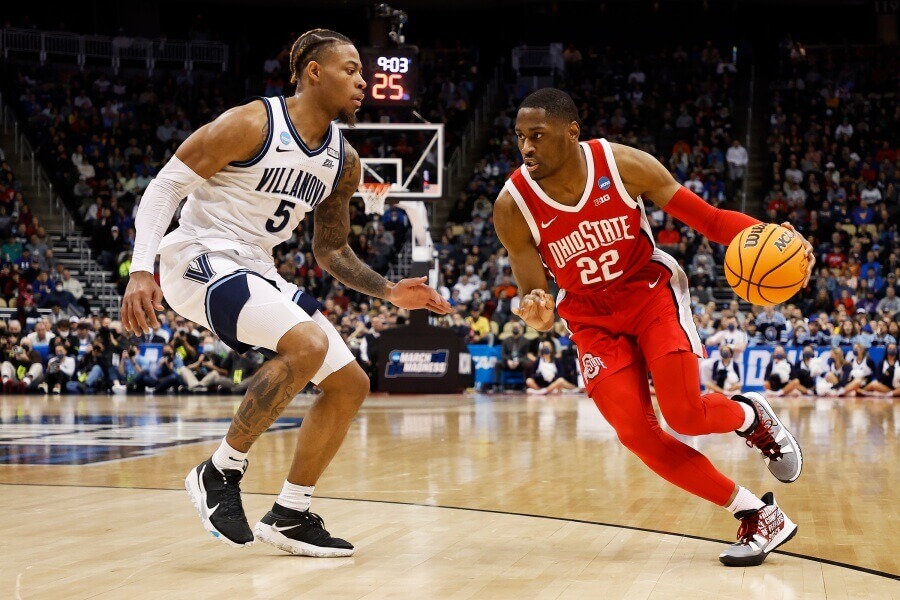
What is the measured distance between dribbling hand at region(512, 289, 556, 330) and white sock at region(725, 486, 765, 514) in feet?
3.46

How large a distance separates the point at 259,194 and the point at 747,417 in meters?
2.29

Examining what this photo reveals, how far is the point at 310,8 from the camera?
A: 30.7 m

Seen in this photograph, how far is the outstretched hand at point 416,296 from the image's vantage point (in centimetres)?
464

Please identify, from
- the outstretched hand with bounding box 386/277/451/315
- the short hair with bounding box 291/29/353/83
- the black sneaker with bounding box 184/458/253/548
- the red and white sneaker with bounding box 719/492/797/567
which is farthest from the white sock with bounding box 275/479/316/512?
the short hair with bounding box 291/29/353/83

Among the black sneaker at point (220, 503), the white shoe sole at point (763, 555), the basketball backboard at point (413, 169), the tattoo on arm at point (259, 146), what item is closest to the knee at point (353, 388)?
the black sneaker at point (220, 503)

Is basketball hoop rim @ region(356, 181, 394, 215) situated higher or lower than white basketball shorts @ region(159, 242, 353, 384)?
higher

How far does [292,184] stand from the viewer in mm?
4590

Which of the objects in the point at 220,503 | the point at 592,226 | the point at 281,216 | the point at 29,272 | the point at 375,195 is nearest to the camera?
the point at 220,503

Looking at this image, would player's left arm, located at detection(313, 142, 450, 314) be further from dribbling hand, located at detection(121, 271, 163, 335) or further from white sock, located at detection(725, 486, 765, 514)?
white sock, located at detection(725, 486, 765, 514)

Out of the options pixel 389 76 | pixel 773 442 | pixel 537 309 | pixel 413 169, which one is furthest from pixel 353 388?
pixel 413 169

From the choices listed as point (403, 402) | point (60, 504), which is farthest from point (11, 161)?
point (60, 504)

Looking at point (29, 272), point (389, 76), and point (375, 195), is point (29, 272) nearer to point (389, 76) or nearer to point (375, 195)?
point (375, 195)

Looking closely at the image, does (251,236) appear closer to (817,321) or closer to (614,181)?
(614,181)

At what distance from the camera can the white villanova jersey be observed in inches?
178
